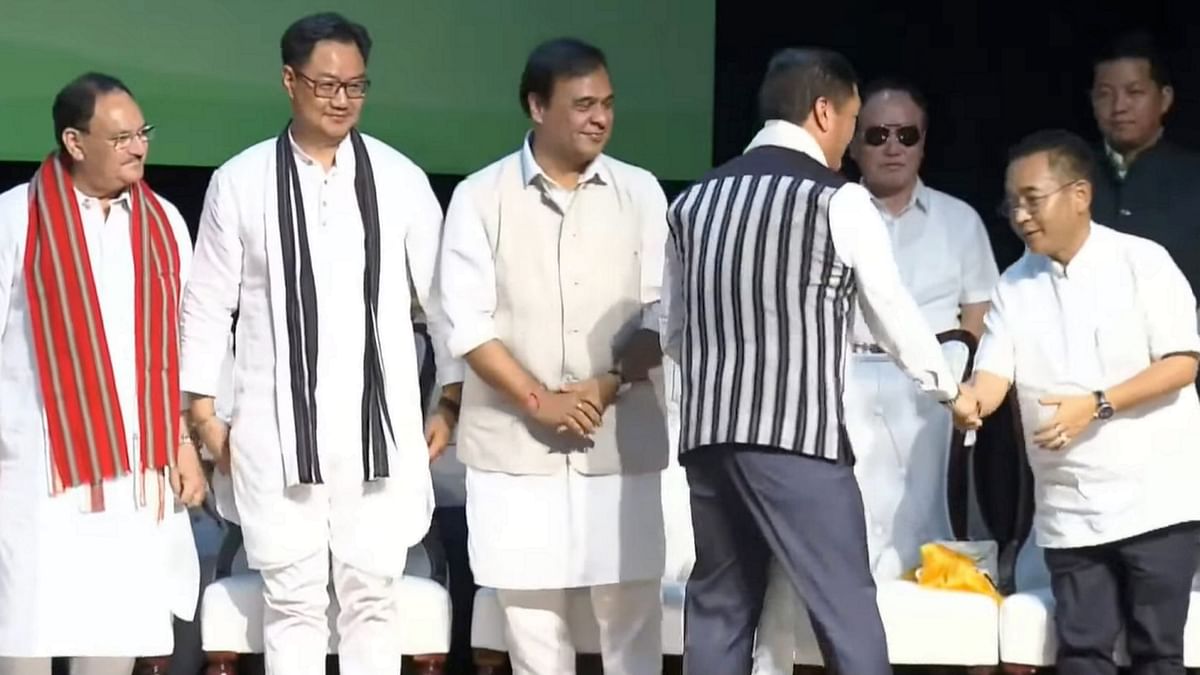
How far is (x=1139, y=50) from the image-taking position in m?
4.42

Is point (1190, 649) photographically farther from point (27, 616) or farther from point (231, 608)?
point (27, 616)

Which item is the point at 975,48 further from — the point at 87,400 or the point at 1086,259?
the point at 87,400

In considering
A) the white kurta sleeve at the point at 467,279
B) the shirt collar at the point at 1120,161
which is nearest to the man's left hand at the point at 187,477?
the white kurta sleeve at the point at 467,279

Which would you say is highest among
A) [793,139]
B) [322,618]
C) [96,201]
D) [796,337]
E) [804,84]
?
[804,84]

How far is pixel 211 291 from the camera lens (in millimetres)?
3703

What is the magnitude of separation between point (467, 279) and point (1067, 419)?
1.26 meters

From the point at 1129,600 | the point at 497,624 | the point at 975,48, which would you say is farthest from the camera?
the point at 975,48

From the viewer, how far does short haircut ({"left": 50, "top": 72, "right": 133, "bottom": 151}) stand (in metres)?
3.65

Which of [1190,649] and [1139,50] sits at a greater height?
[1139,50]

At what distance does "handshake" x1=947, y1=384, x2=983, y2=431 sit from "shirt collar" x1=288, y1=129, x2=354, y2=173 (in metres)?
1.32

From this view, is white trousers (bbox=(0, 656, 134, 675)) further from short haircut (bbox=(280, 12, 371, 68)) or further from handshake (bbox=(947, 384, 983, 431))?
handshake (bbox=(947, 384, 983, 431))

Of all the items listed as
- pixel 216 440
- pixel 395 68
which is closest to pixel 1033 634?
pixel 216 440

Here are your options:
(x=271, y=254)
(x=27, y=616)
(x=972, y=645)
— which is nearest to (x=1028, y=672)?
(x=972, y=645)

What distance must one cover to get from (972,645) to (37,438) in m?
2.04
